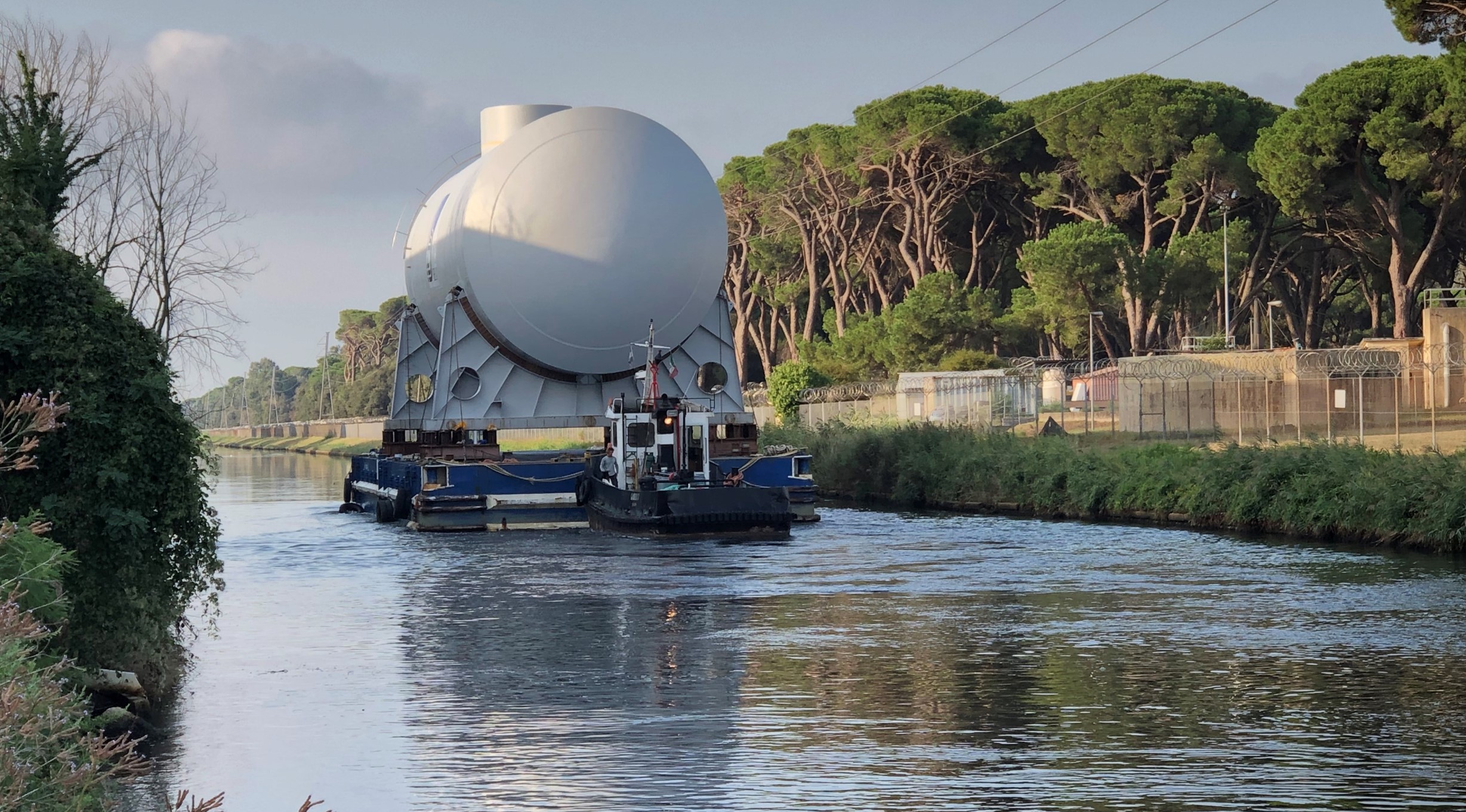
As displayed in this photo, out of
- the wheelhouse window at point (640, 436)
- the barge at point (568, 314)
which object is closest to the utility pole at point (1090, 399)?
the barge at point (568, 314)

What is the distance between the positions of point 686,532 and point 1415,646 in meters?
16.1

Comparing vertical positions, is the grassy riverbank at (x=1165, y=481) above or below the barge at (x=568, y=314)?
below

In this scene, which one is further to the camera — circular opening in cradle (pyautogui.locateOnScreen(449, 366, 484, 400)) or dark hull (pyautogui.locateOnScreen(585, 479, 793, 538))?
circular opening in cradle (pyautogui.locateOnScreen(449, 366, 484, 400))

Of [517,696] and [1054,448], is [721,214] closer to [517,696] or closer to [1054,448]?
[1054,448]

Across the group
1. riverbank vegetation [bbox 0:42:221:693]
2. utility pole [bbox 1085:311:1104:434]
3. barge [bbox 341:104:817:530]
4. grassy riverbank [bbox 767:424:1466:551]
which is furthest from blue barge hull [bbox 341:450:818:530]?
riverbank vegetation [bbox 0:42:221:693]

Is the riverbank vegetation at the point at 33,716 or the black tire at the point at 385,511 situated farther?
the black tire at the point at 385,511

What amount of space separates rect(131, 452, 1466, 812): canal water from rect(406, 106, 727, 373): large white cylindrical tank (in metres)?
6.79

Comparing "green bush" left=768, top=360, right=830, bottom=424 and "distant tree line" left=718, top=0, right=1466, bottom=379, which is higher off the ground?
"distant tree line" left=718, top=0, right=1466, bottom=379

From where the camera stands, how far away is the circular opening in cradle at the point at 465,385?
35.2 m

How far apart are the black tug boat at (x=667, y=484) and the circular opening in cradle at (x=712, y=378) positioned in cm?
228

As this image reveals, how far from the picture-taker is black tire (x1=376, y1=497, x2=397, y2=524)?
38.0m

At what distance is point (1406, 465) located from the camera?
28500 millimetres

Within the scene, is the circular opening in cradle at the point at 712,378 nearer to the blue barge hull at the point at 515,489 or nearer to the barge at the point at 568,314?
the barge at the point at 568,314

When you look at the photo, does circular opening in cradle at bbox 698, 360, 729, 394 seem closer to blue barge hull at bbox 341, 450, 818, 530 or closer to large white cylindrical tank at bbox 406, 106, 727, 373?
large white cylindrical tank at bbox 406, 106, 727, 373
